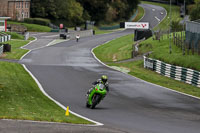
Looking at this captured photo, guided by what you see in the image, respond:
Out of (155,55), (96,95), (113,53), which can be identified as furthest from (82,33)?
(96,95)

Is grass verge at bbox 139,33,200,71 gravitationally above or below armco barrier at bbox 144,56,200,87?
above

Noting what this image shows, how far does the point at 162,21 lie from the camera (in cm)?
12050

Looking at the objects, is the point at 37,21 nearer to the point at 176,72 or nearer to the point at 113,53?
the point at 113,53

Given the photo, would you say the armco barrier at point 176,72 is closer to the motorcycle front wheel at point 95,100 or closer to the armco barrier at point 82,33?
the motorcycle front wheel at point 95,100

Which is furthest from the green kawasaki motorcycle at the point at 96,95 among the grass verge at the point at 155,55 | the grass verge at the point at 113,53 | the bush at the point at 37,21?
the bush at the point at 37,21

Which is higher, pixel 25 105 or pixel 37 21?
pixel 37 21

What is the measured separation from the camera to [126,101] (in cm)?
2409

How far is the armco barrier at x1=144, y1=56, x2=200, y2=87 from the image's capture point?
34500 mm

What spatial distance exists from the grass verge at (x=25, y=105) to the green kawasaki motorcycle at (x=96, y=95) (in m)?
1.40

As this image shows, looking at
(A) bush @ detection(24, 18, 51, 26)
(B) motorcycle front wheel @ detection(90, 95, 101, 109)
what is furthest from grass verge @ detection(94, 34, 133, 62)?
(A) bush @ detection(24, 18, 51, 26)

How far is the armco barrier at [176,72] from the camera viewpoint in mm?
34500

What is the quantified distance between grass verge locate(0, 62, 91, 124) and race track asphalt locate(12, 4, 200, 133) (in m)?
1.08

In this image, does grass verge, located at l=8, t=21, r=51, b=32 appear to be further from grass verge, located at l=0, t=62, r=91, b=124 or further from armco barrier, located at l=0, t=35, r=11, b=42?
grass verge, located at l=0, t=62, r=91, b=124

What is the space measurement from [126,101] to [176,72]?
14.5 metres
